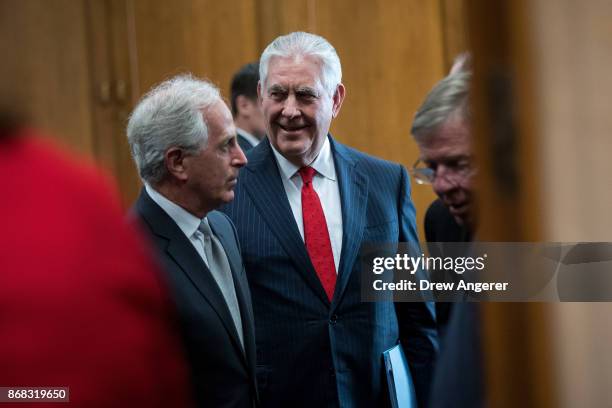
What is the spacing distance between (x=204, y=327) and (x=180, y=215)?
0.89 feet

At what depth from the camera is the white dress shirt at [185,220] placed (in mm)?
2049

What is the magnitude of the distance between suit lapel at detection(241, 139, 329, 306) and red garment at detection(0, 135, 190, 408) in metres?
1.42

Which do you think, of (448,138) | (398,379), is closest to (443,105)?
(448,138)

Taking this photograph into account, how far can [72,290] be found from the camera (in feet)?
2.62

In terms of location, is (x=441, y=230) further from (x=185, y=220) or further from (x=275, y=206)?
(x=185, y=220)

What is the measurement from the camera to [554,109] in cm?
84

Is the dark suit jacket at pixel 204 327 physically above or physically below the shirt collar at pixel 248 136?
below

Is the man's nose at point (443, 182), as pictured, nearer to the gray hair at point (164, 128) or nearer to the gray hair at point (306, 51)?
the gray hair at point (164, 128)

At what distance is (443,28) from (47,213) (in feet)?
11.7

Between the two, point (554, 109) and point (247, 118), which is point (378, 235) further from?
point (554, 109)

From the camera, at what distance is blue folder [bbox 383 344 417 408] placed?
2.29 meters

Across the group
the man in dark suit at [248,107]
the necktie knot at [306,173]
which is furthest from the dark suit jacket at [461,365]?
the man in dark suit at [248,107]

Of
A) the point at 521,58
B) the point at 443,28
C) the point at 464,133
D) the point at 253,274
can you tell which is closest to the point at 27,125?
the point at 521,58

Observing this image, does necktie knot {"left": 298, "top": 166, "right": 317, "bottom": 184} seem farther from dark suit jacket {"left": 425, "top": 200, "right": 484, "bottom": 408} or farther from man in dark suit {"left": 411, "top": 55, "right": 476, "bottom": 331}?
dark suit jacket {"left": 425, "top": 200, "right": 484, "bottom": 408}
